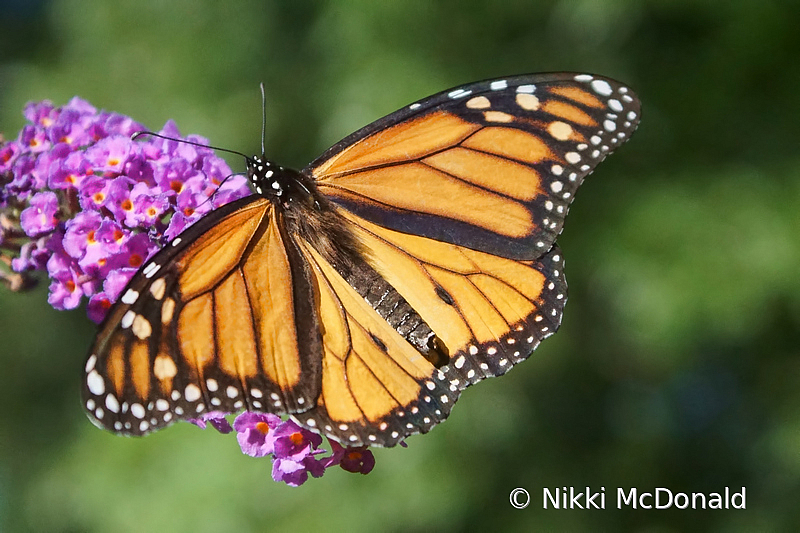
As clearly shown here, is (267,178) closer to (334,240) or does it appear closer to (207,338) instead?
(334,240)

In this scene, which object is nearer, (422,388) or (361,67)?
(422,388)

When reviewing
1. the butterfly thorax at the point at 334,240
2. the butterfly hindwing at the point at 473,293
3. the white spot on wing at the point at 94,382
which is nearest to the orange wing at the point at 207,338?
the white spot on wing at the point at 94,382

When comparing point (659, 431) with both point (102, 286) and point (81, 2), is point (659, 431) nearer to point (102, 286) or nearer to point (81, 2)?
point (102, 286)

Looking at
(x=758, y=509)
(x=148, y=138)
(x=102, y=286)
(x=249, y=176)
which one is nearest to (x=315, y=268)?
(x=249, y=176)

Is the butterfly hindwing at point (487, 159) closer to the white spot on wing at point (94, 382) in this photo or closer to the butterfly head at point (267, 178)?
the butterfly head at point (267, 178)

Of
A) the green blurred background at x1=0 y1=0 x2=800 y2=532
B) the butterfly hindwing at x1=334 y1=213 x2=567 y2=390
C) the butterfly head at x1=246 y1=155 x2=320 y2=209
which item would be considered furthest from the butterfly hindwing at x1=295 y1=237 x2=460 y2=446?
the green blurred background at x1=0 y1=0 x2=800 y2=532

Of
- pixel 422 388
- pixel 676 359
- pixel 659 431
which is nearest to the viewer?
pixel 422 388
